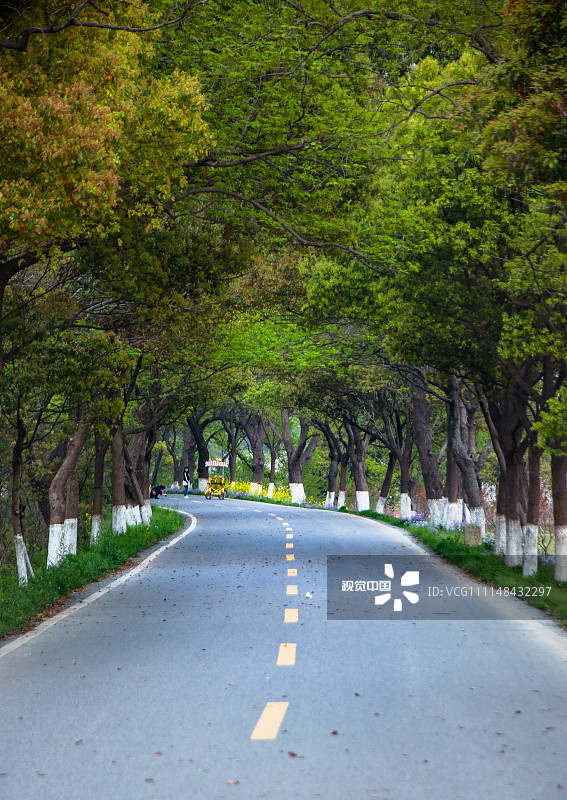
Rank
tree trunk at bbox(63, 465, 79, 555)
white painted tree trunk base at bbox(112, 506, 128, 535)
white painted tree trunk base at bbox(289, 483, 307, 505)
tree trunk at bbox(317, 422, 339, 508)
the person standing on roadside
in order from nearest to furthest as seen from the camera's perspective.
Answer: tree trunk at bbox(63, 465, 79, 555)
white painted tree trunk base at bbox(112, 506, 128, 535)
tree trunk at bbox(317, 422, 339, 508)
white painted tree trunk base at bbox(289, 483, 307, 505)
the person standing on roadside

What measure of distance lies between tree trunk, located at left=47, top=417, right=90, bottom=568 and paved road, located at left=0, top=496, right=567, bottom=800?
565cm

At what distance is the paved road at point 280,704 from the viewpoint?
16.6 ft

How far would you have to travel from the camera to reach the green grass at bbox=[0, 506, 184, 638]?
11347 mm

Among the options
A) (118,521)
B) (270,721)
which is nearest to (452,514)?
(118,521)

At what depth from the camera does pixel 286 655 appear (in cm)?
862

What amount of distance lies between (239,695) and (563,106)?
5437mm

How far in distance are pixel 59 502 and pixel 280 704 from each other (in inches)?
533

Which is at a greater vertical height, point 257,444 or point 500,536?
point 257,444

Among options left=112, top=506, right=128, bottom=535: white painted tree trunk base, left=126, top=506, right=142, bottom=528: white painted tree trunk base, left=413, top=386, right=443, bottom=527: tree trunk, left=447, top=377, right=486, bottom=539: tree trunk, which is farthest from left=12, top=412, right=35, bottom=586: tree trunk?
left=413, top=386, right=443, bottom=527: tree trunk

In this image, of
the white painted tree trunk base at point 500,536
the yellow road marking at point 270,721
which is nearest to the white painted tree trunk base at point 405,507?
the white painted tree trunk base at point 500,536

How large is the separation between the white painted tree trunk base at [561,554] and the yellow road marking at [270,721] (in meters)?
8.97

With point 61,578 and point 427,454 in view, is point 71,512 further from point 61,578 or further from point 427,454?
point 427,454

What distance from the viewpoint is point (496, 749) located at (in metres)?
5.62

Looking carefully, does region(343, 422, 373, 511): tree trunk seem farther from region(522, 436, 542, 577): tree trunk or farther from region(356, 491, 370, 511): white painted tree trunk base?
region(522, 436, 542, 577): tree trunk
